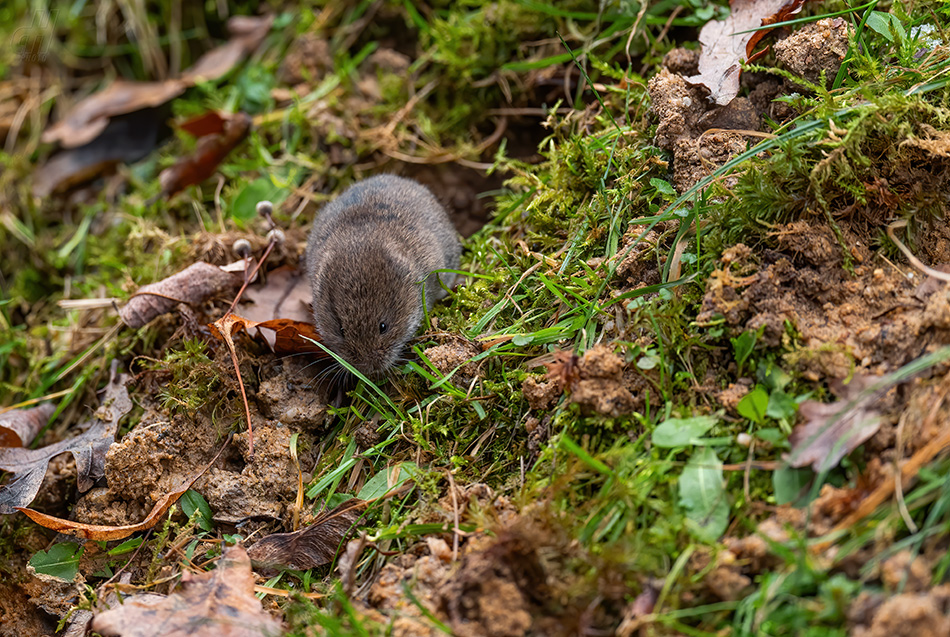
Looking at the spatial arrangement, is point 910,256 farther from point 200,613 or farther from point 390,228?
point 200,613

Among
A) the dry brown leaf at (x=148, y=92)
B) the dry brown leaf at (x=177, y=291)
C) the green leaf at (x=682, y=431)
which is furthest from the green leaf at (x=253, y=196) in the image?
the green leaf at (x=682, y=431)

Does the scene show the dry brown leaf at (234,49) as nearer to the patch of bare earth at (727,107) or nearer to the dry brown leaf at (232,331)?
the dry brown leaf at (232,331)

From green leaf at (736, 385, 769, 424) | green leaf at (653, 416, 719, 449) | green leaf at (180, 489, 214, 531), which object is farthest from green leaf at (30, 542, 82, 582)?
green leaf at (736, 385, 769, 424)

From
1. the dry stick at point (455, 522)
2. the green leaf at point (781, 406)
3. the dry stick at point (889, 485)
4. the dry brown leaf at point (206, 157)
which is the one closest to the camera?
the dry stick at point (889, 485)

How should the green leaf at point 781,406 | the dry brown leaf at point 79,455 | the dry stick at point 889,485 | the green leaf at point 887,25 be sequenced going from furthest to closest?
the dry brown leaf at point 79,455 < the green leaf at point 887,25 < the green leaf at point 781,406 < the dry stick at point 889,485

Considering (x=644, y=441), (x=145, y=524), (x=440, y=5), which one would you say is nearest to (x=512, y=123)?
(x=440, y=5)

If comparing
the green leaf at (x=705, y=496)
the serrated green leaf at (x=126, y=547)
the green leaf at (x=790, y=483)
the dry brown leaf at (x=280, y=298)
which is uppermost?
the green leaf at (x=790, y=483)
